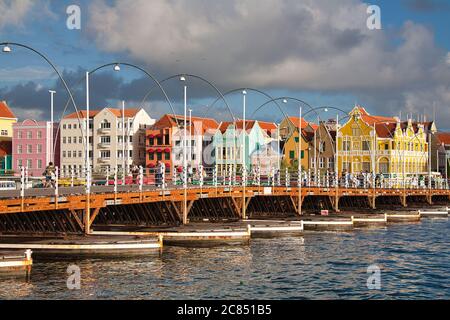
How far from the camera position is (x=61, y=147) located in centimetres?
14288

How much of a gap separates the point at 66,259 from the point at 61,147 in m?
108

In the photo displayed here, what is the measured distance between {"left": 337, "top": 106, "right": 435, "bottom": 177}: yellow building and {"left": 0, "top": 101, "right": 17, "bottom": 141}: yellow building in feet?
226

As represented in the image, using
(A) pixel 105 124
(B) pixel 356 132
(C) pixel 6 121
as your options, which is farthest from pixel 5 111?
(B) pixel 356 132

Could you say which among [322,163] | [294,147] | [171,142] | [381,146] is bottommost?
[322,163]

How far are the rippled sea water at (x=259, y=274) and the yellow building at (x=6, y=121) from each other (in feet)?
350

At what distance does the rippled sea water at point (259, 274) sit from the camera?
103ft

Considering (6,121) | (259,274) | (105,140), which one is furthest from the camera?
(6,121)

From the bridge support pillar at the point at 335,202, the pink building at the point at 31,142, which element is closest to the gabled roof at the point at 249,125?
the pink building at the point at 31,142

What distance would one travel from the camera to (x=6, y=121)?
14838 centimetres

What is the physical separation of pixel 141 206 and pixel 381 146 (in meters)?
82.6

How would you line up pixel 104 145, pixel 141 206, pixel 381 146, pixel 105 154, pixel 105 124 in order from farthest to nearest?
pixel 105 154 < pixel 104 145 < pixel 105 124 < pixel 381 146 < pixel 141 206

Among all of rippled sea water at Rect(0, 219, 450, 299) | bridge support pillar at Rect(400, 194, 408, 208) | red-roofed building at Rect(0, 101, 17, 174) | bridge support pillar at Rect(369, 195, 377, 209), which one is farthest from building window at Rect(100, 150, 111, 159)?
rippled sea water at Rect(0, 219, 450, 299)

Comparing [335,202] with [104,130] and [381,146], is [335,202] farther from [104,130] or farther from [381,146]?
[104,130]
